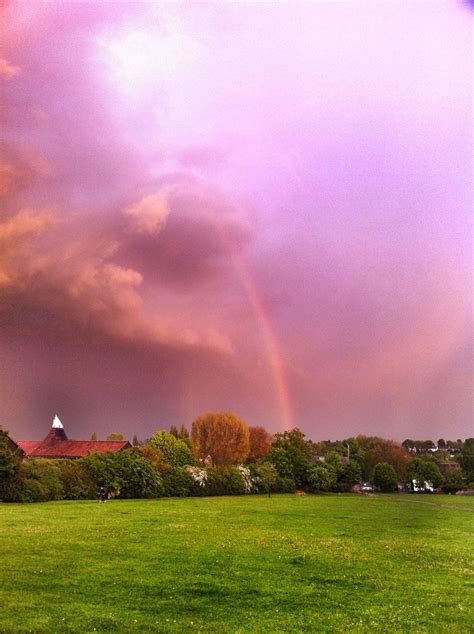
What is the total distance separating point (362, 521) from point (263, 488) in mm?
35007

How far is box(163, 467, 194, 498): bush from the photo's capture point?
181ft

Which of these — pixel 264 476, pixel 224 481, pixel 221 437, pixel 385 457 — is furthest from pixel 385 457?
pixel 224 481

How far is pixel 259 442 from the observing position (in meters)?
108

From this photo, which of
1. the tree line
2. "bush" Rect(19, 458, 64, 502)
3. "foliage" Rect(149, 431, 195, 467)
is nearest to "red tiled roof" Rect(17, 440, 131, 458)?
the tree line

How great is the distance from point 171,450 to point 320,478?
806 inches

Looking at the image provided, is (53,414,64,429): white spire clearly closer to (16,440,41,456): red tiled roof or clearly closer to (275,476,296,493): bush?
(16,440,41,456): red tiled roof

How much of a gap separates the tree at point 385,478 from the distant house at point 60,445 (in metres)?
39.9

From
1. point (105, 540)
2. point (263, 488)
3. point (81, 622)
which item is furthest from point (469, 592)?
point (263, 488)

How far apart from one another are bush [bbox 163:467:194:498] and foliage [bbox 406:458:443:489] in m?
50.7

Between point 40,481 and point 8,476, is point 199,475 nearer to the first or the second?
point 40,481

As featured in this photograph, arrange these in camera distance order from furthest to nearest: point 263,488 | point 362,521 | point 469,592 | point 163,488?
point 263,488
point 163,488
point 362,521
point 469,592

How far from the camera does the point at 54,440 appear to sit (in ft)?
303

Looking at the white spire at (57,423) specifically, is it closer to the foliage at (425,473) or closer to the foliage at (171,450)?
the foliage at (171,450)

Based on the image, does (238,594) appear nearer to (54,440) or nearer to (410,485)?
(54,440)
